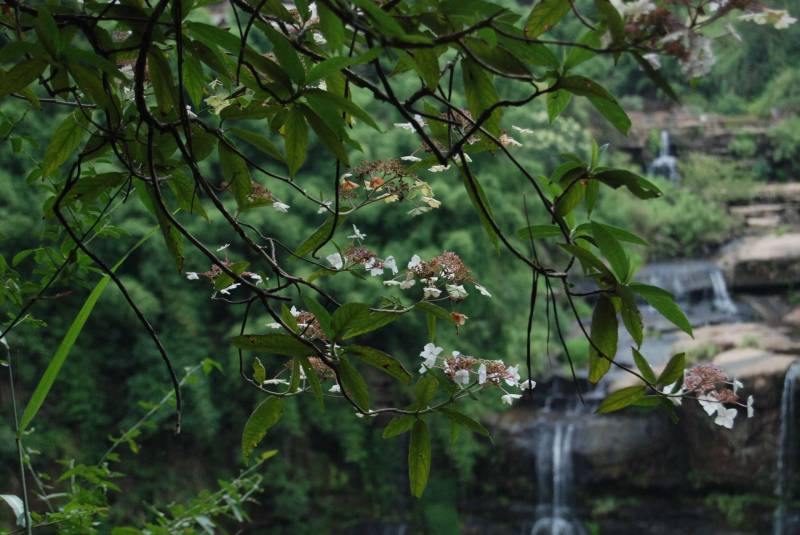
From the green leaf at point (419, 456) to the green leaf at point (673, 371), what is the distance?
18 centimetres

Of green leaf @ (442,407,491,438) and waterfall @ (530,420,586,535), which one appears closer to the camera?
green leaf @ (442,407,491,438)

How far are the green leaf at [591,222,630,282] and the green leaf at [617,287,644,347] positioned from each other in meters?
0.02

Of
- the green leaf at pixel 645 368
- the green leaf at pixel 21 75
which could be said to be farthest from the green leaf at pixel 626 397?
the green leaf at pixel 21 75

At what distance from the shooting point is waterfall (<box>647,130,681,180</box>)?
9.16m

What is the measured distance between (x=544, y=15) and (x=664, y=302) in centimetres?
21

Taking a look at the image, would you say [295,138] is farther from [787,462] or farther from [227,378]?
[787,462]

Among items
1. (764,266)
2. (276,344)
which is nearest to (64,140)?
(276,344)

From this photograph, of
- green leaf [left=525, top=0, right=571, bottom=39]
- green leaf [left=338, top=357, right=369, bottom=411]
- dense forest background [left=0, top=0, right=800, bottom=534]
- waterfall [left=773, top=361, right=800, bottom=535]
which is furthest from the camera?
waterfall [left=773, top=361, right=800, bottom=535]

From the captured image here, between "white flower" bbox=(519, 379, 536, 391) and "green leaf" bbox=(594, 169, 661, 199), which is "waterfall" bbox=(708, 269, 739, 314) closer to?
"white flower" bbox=(519, 379, 536, 391)

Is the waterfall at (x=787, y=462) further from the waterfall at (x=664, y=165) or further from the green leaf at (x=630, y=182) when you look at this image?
the green leaf at (x=630, y=182)

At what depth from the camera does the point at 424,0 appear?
613 millimetres

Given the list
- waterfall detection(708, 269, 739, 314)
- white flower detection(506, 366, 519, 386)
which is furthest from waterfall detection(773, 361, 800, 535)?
white flower detection(506, 366, 519, 386)

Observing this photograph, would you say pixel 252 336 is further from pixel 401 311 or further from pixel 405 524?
pixel 405 524

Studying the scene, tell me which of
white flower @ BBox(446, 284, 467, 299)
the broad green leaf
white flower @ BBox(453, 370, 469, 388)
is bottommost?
white flower @ BBox(453, 370, 469, 388)
